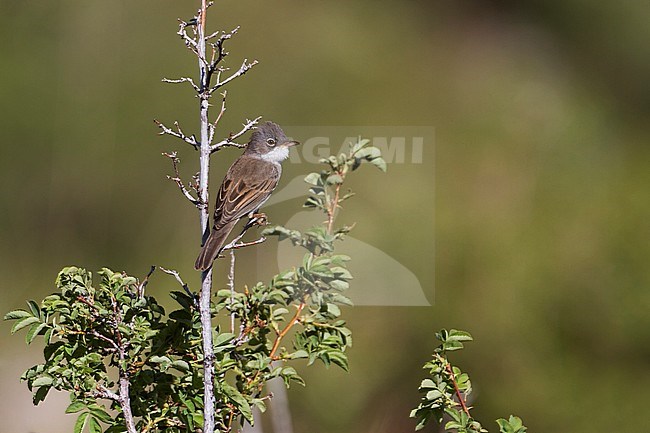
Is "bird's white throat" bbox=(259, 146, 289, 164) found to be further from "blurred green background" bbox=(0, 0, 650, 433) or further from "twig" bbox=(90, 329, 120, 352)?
"blurred green background" bbox=(0, 0, 650, 433)

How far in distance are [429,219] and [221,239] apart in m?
1.83

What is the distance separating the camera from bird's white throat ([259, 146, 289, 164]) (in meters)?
1.54

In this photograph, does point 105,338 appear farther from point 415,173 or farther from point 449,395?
point 415,173

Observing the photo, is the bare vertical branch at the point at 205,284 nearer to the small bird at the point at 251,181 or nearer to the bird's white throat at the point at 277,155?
the small bird at the point at 251,181

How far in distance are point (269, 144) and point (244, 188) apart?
8.1 inches

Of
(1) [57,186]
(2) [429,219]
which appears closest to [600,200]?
(2) [429,219]

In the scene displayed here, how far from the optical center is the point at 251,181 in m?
1.42

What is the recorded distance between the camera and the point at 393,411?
2207 millimetres

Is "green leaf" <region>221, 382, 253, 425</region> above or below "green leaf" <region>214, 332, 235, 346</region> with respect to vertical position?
below

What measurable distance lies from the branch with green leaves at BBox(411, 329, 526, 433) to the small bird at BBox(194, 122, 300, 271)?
0.33 metres

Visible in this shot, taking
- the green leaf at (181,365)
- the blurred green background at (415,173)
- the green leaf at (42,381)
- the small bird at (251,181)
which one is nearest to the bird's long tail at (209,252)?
the small bird at (251,181)

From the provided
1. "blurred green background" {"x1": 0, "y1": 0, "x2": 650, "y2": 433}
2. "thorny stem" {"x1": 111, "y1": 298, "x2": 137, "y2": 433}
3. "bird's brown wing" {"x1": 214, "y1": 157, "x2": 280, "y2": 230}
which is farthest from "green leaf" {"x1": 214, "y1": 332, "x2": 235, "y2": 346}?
"blurred green background" {"x1": 0, "y1": 0, "x2": 650, "y2": 433}

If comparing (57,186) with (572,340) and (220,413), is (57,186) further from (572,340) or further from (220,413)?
(220,413)

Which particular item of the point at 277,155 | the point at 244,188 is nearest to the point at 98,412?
the point at 244,188
